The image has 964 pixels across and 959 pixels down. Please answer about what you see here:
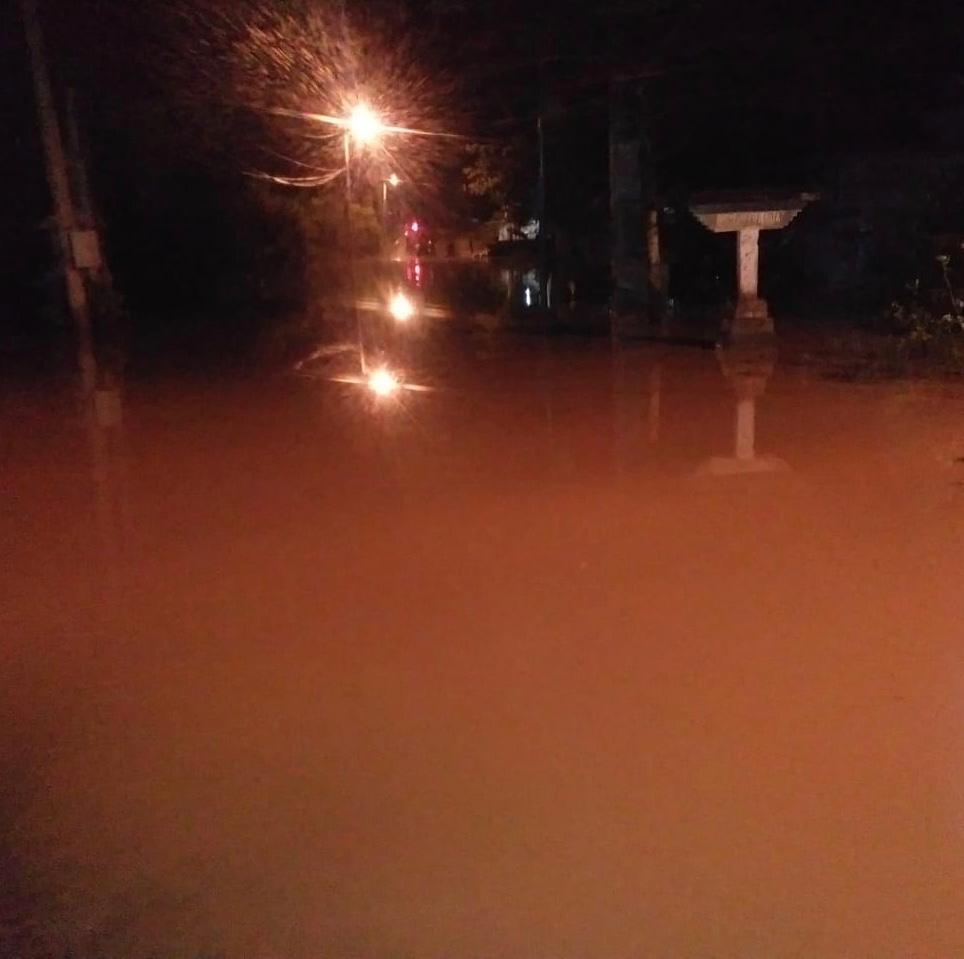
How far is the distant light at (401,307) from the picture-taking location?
91.6 feet

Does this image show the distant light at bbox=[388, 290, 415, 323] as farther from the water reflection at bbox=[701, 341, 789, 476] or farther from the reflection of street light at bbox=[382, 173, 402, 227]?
the water reflection at bbox=[701, 341, 789, 476]

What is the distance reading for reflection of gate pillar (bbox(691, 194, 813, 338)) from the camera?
55.4 feet

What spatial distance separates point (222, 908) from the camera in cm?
432

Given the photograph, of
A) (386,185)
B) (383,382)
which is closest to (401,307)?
(386,185)

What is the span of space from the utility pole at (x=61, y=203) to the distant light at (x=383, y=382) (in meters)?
5.90

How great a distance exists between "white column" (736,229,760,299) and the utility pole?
10.9 metres

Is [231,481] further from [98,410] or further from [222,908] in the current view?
[222,908]

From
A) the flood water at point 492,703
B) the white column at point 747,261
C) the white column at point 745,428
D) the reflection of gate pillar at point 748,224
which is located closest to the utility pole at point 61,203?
the reflection of gate pillar at point 748,224

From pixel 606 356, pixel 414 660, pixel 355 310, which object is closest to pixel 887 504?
pixel 414 660

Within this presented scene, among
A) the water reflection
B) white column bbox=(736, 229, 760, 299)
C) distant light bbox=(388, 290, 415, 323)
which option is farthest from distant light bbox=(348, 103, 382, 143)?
the water reflection

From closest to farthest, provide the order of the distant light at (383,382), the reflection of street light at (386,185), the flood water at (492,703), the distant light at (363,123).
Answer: the flood water at (492,703)
the distant light at (383,382)
the distant light at (363,123)
the reflection of street light at (386,185)

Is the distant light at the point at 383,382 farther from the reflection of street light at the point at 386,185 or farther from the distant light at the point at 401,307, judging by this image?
the reflection of street light at the point at 386,185

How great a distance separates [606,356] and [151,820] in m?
13.8

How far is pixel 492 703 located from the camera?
19.4 ft
